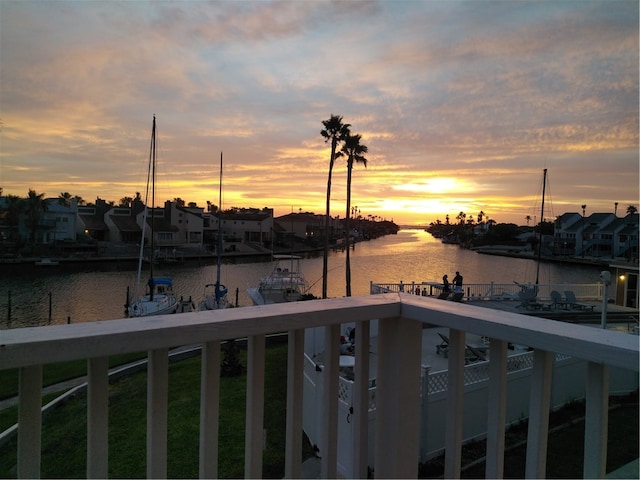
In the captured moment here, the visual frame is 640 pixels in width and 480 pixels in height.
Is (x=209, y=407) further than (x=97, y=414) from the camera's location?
Yes

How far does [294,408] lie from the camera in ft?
3.75

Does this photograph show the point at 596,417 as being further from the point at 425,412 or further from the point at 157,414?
the point at 425,412

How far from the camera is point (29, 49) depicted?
5.14 metres

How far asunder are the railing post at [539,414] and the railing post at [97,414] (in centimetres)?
102

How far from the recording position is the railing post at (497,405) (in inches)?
42.2

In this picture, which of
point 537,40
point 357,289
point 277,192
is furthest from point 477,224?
point 537,40

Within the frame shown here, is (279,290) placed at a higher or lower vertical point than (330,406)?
lower

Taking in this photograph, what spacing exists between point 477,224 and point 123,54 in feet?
361

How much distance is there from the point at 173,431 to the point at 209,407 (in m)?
6.39

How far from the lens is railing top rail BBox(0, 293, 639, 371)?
79 cm

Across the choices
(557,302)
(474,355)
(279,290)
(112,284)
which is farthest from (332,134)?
(112,284)

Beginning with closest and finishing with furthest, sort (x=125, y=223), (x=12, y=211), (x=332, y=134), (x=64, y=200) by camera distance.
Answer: (x=12, y=211) < (x=332, y=134) < (x=64, y=200) < (x=125, y=223)

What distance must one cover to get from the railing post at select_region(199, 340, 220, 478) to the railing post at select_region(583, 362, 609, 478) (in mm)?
889

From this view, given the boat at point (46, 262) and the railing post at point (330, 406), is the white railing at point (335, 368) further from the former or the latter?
the boat at point (46, 262)
